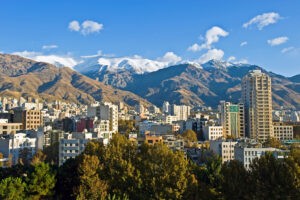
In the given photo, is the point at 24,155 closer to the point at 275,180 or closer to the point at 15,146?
the point at 15,146

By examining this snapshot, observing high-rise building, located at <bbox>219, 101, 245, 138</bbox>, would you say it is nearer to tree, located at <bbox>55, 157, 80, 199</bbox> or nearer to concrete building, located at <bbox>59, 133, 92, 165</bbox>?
concrete building, located at <bbox>59, 133, 92, 165</bbox>

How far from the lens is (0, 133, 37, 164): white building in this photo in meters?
45.8

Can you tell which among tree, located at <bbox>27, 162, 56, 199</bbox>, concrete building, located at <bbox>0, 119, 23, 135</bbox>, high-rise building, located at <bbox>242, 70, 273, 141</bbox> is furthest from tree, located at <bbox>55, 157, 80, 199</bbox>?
high-rise building, located at <bbox>242, 70, 273, 141</bbox>

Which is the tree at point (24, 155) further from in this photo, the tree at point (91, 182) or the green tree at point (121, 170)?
the tree at point (91, 182)

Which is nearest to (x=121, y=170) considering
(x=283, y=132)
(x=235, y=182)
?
(x=235, y=182)

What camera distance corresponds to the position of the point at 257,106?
232ft

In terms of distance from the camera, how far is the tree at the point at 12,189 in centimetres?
1980

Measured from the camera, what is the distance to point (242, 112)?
72.1m

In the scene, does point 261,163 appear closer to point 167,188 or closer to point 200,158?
point 167,188

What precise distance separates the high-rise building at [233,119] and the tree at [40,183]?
2072 inches

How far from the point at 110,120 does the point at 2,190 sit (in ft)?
170

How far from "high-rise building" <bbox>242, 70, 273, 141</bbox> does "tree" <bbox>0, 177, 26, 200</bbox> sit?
5282cm

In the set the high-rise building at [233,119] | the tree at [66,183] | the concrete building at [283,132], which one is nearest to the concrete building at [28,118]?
the high-rise building at [233,119]

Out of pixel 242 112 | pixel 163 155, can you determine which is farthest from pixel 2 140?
pixel 242 112
